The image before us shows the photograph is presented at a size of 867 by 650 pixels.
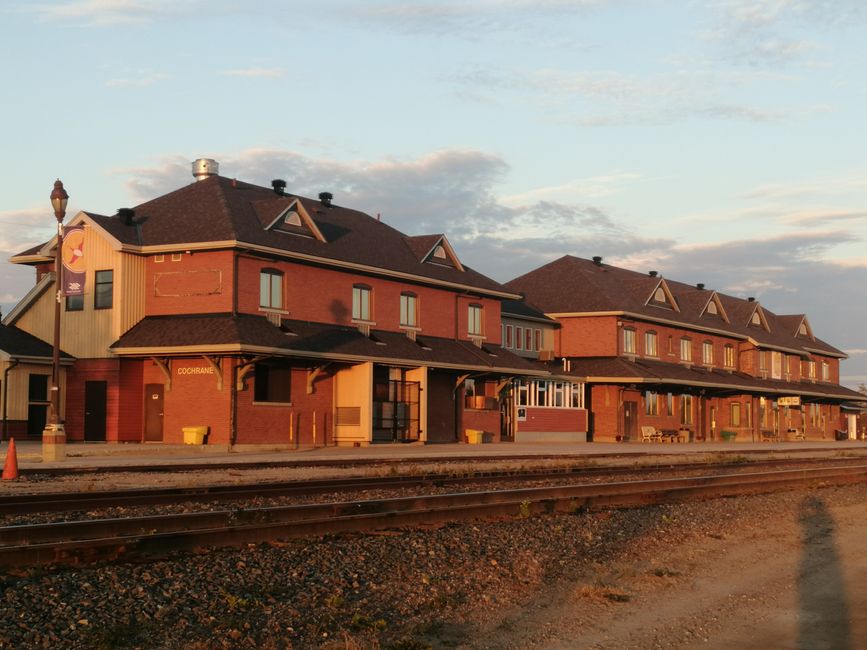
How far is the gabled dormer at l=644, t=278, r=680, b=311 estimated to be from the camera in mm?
60469

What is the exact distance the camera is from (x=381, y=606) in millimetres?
8945

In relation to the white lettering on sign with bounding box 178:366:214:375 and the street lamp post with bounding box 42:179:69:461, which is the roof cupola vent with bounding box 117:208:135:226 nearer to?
the white lettering on sign with bounding box 178:366:214:375

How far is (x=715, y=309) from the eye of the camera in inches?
2709

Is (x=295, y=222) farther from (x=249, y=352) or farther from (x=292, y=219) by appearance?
(x=249, y=352)

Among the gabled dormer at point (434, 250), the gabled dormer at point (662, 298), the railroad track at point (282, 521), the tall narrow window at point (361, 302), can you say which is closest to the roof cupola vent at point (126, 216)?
the tall narrow window at point (361, 302)

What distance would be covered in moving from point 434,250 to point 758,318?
37859 mm

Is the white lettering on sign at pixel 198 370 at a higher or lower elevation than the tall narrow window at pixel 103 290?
lower

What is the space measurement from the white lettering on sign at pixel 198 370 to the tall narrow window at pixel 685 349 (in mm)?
35965

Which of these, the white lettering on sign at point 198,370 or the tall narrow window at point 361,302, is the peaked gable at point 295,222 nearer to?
the tall narrow window at point 361,302

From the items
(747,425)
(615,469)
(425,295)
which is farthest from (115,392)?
(747,425)

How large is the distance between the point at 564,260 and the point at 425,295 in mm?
20671

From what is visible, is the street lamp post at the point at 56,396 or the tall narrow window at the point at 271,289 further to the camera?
the tall narrow window at the point at 271,289

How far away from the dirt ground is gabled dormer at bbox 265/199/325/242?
2567cm

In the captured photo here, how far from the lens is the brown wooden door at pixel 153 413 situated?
3556 cm
